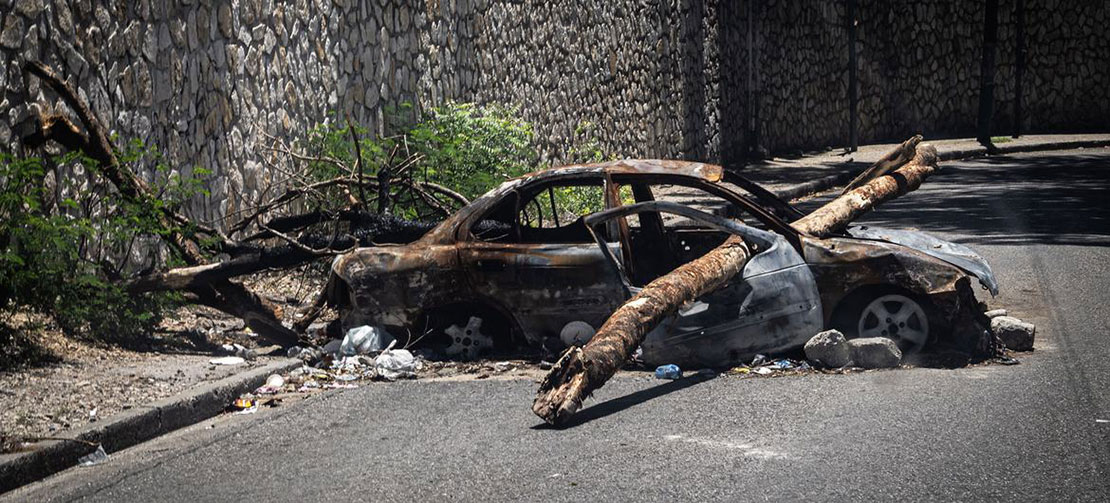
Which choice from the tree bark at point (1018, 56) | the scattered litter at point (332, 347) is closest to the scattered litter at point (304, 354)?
the scattered litter at point (332, 347)

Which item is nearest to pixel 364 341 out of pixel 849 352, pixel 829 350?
pixel 829 350

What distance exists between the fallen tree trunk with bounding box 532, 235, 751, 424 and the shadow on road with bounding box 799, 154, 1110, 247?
638 centimetres

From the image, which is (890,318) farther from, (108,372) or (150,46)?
(150,46)

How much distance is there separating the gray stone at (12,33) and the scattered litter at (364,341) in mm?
3002

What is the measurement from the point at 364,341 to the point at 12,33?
317 centimetres

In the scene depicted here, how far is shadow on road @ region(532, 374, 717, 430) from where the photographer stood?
6.82 meters

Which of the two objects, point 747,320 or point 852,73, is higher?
point 852,73

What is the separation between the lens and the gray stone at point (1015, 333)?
821 centimetres

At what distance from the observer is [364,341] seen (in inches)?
352

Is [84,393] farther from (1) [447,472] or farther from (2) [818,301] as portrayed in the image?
(2) [818,301]

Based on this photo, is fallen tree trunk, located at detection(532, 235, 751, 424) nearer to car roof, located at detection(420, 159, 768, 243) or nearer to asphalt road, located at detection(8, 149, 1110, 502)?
asphalt road, located at detection(8, 149, 1110, 502)

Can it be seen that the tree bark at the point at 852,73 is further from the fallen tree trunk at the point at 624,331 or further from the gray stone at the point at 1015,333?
the fallen tree trunk at the point at 624,331

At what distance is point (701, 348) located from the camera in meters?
8.20

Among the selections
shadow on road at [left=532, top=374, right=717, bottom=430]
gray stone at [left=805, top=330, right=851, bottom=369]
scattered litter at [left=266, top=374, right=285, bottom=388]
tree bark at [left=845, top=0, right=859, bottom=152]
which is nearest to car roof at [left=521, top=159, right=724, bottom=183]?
gray stone at [left=805, top=330, right=851, bottom=369]
